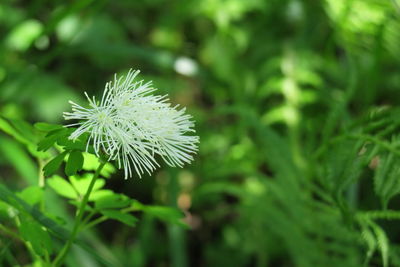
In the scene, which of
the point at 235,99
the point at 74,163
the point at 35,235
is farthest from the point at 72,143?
the point at 235,99

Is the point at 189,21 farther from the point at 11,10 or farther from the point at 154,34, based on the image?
the point at 11,10

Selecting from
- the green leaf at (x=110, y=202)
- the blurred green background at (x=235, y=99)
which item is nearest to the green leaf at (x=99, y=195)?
the green leaf at (x=110, y=202)

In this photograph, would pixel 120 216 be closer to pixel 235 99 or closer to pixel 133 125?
pixel 133 125

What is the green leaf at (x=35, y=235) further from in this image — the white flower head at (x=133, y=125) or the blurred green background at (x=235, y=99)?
the blurred green background at (x=235, y=99)


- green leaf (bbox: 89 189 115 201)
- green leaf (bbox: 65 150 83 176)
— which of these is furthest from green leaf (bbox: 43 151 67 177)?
green leaf (bbox: 89 189 115 201)

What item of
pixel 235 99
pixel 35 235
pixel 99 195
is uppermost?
pixel 235 99

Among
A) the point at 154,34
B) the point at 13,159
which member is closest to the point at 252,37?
the point at 154,34

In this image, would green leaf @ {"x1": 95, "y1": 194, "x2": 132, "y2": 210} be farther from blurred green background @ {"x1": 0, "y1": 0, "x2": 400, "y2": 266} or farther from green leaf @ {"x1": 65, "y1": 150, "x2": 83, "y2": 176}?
blurred green background @ {"x1": 0, "y1": 0, "x2": 400, "y2": 266}
